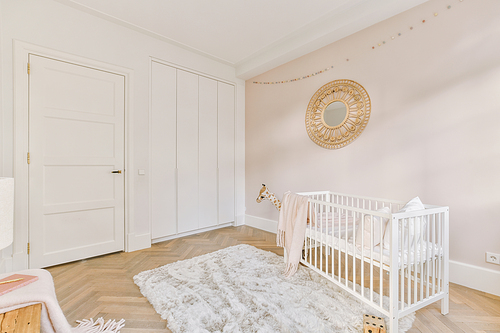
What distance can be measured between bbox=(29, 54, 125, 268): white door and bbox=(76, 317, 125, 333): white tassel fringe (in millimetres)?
1265

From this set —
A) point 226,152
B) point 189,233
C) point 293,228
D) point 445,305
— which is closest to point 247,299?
point 293,228

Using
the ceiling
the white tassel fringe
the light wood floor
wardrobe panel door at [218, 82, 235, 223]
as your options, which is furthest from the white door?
wardrobe panel door at [218, 82, 235, 223]

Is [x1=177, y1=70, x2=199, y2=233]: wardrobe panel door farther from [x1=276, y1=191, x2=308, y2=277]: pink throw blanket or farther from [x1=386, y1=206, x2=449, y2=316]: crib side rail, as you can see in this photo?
[x1=386, y1=206, x2=449, y2=316]: crib side rail

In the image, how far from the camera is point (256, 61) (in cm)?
358

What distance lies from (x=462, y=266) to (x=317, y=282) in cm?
121

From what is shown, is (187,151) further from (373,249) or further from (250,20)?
(373,249)

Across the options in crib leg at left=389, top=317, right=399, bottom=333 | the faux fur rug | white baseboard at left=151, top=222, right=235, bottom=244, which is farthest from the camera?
white baseboard at left=151, top=222, right=235, bottom=244

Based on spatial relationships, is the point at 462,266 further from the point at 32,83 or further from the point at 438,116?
the point at 32,83

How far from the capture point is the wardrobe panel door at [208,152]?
360 centimetres

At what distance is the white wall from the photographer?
2.16m

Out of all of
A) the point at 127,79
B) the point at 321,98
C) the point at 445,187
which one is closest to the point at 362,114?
the point at 321,98

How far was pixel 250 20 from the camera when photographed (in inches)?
106

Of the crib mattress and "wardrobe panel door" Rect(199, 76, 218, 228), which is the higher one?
"wardrobe panel door" Rect(199, 76, 218, 228)

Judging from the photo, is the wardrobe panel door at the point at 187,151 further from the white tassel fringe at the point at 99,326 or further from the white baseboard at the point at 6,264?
the white tassel fringe at the point at 99,326
